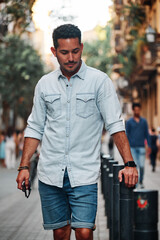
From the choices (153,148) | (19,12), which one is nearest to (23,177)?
(19,12)

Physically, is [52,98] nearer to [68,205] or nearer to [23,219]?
[68,205]

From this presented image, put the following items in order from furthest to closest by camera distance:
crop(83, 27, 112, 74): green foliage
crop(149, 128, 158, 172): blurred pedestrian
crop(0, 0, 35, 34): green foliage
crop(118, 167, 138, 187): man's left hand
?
crop(83, 27, 112, 74): green foliage, crop(149, 128, 158, 172): blurred pedestrian, crop(0, 0, 35, 34): green foliage, crop(118, 167, 138, 187): man's left hand

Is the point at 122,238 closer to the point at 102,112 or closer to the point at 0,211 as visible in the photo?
the point at 102,112

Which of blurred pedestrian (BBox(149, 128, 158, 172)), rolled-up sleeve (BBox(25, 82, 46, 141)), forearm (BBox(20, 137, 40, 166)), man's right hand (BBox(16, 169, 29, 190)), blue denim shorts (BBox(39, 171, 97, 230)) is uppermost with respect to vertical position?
rolled-up sleeve (BBox(25, 82, 46, 141))

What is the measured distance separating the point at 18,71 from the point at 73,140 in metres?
29.9

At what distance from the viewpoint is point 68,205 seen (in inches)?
157

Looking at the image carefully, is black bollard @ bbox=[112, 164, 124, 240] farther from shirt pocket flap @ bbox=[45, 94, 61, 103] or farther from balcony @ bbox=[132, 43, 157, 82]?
balcony @ bbox=[132, 43, 157, 82]

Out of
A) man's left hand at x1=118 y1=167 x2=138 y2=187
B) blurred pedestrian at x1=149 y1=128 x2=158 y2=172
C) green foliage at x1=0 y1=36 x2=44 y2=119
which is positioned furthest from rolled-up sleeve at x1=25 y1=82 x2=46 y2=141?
green foliage at x1=0 y1=36 x2=44 y2=119

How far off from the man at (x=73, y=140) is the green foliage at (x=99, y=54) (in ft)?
147

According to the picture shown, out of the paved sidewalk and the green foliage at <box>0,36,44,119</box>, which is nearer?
the paved sidewalk

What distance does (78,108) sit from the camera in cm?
388

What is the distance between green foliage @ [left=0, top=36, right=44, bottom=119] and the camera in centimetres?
3222

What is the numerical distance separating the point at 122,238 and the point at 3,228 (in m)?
3.42

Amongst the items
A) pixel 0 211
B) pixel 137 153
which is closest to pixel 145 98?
pixel 137 153
